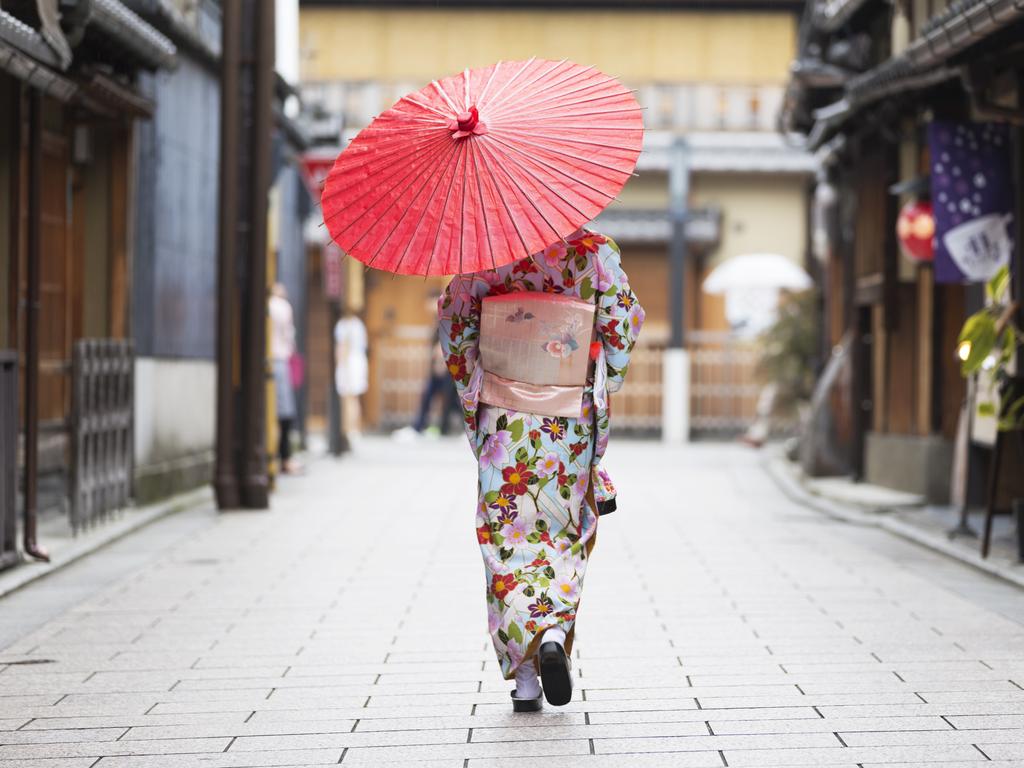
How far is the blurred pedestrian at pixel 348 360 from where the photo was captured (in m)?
22.2

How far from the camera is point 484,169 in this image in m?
5.90

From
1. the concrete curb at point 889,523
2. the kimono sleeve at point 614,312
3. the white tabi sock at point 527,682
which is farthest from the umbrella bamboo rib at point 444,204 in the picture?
the concrete curb at point 889,523

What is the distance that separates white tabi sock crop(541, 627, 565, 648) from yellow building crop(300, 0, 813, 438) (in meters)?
25.1

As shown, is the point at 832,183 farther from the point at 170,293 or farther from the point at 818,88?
the point at 170,293

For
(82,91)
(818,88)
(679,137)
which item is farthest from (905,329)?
(679,137)

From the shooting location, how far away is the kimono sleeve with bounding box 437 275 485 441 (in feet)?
20.5

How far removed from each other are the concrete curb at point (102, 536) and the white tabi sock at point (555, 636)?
13.3 feet

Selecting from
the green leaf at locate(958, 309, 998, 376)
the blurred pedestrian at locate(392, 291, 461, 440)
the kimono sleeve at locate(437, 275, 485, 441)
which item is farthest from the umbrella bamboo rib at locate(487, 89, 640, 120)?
the blurred pedestrian at locate(392, 291, 461, 440)

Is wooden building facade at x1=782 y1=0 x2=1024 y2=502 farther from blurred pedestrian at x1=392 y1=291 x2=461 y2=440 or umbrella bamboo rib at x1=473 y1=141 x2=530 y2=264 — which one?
blurred pedestrian at x1=392 y1=291 x2=461 y2=440

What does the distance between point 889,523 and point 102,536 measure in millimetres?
6152

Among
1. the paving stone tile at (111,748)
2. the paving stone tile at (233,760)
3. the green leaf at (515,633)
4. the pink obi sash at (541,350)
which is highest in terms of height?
the pink obi sash at (541,350)

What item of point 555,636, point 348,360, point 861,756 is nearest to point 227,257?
point 555,636

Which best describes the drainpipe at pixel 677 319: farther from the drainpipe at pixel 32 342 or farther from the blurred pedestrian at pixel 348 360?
the drainpipe at pixel 32 342

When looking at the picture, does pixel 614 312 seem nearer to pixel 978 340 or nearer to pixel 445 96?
pixel 445 96
